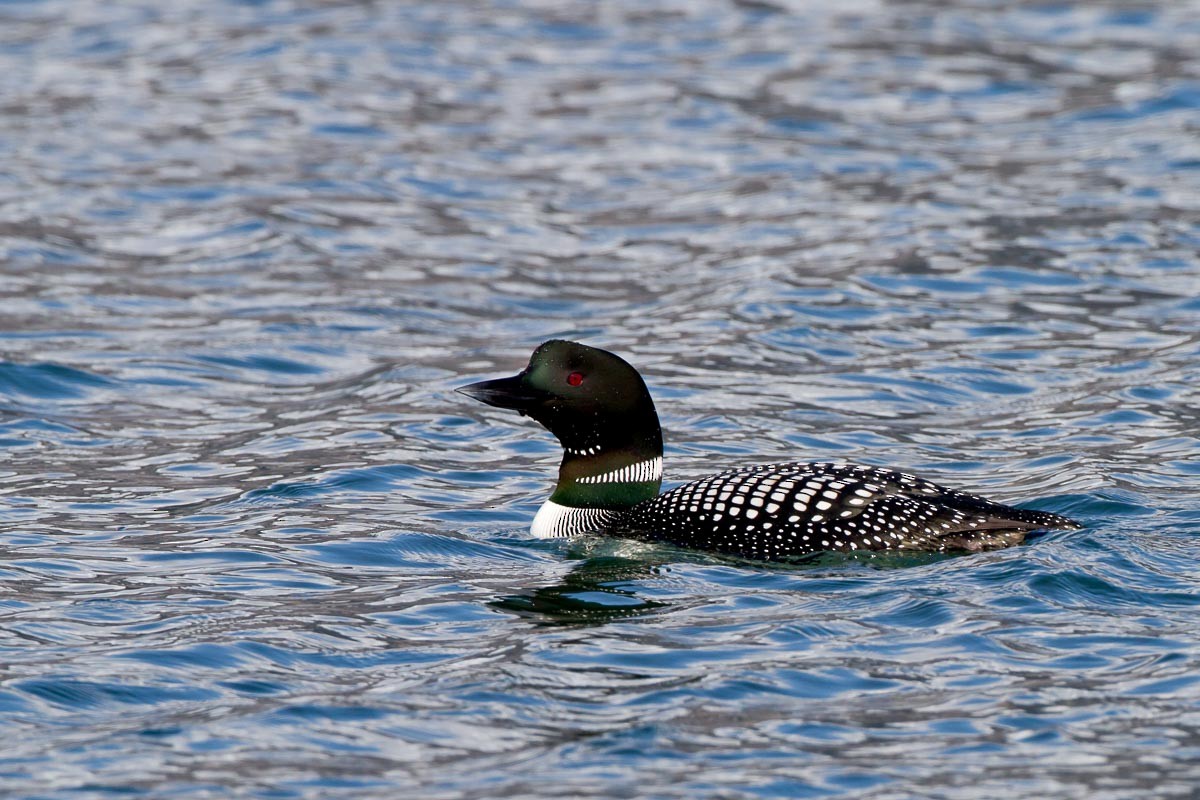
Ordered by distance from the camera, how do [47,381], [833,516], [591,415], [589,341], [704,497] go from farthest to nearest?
[589,341] → [47,381] → [591,415] → [704,497] → [833,516]

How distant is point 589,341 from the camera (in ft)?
34.3

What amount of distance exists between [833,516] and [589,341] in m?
4.06

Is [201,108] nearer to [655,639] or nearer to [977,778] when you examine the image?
[655,639]

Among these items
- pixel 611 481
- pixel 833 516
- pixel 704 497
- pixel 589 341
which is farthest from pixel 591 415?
pixel 589 341

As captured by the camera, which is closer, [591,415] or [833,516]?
[833,516]

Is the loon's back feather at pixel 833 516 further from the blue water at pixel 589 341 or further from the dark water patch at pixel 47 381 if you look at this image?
the dark water patch at pixel 47 381

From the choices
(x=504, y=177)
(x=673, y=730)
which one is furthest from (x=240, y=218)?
(x=673, y=730)

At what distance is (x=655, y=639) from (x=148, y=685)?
1.51m

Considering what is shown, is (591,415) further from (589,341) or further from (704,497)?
(589,341)

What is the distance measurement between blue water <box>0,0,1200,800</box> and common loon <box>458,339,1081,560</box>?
12cm

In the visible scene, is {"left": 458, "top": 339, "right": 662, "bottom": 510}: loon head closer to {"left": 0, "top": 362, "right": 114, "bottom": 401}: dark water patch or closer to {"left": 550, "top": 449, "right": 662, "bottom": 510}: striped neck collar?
{"left": 550, "top": 449, "right": 662, "bottom": 510}: striped neck collar

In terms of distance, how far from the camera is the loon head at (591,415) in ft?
23.1

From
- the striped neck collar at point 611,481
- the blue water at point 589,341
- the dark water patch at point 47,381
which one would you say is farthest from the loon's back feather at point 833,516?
the dark water patch at point 47,381

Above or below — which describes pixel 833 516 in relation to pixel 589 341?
above
